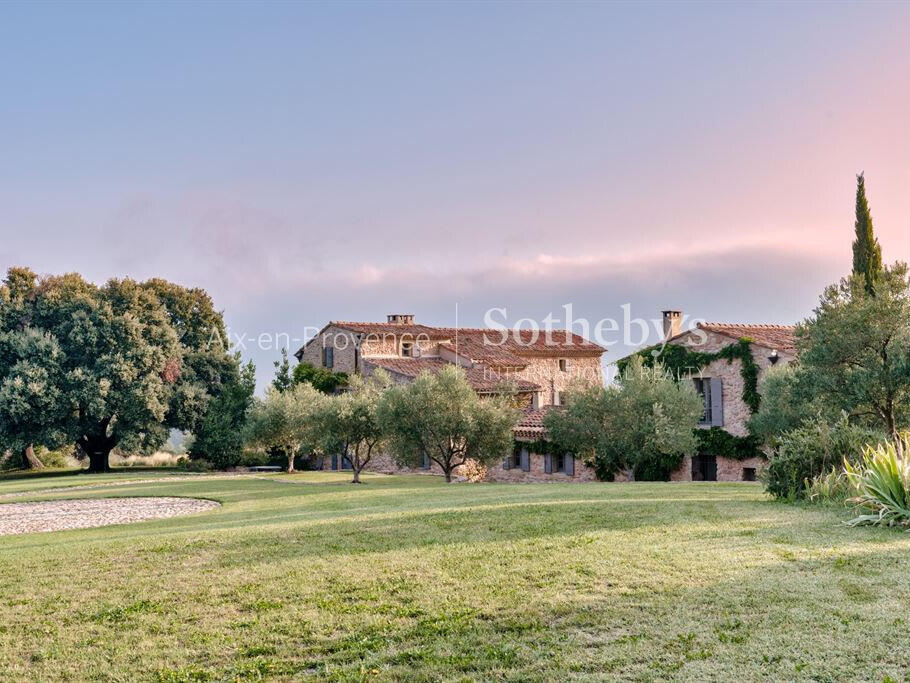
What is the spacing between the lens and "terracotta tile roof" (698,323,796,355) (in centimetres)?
3347

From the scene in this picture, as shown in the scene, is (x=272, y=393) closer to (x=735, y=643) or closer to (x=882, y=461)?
(x=882, y=461)

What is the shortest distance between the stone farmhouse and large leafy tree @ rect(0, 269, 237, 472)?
796 cm

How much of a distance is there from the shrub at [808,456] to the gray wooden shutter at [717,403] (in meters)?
20.0

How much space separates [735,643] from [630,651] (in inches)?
33.0

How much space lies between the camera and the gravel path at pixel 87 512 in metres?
18.6

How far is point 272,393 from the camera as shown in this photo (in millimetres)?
41750

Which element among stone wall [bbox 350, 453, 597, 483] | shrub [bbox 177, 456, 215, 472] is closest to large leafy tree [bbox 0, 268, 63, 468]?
shrub [bbox 177, 456, 215, 472]

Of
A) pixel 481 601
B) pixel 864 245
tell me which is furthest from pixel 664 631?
pixel 864 245

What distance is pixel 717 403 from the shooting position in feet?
115

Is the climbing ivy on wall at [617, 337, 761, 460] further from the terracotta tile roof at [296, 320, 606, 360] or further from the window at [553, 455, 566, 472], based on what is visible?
the terracotta tile roof at [296, 320, 606, 360]

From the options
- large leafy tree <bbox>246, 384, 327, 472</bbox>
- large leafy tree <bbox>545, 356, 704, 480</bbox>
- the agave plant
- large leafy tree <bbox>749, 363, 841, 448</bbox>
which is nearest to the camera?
the agave plant

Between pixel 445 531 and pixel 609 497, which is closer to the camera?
pixel 445 531

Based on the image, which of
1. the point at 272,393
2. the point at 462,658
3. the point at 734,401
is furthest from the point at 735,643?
the point at 272,393

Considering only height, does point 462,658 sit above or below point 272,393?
below
